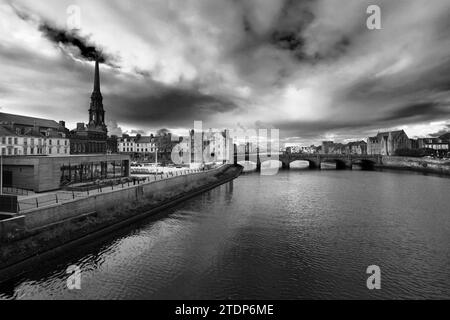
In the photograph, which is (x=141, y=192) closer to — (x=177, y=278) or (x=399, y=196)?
(x=177, y=278)

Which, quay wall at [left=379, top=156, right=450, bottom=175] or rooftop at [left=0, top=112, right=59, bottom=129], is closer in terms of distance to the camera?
rooftop at [left=0, top=112, right=59, bottom=129]

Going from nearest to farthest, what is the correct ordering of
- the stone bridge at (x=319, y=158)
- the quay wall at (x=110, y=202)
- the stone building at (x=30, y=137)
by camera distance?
1. the quay wall at (x=110, y=202)
2. the stone building at (x=30, y=137)
3. the stone bridge at (x=319, y=158)

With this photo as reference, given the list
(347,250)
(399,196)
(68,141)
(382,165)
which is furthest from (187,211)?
(382,165)

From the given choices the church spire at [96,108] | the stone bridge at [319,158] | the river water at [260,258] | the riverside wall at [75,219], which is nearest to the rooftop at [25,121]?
the church spire at [96,108]

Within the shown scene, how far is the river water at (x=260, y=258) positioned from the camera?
16.3m

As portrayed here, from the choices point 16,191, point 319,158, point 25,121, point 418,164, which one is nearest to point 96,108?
point 25,121

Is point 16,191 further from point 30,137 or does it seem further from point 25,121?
point 25,121

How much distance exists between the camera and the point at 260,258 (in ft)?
69.5

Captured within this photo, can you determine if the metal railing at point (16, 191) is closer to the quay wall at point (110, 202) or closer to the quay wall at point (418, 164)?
the quay wall at point (110, 202)

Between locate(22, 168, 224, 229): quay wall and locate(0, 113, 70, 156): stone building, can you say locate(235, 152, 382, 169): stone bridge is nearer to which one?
locate(0, 113, 70, 156): stone building

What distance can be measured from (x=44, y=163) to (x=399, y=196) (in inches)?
2423

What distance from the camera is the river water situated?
16.3 m

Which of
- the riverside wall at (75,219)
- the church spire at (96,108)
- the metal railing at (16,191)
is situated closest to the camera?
the riverside wall at (75,219)

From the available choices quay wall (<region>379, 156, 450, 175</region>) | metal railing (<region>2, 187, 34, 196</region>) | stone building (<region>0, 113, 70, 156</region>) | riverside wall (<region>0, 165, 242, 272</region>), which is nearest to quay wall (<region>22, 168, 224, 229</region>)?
riverside wall (<region>0, 165, 242, 272</region>)
